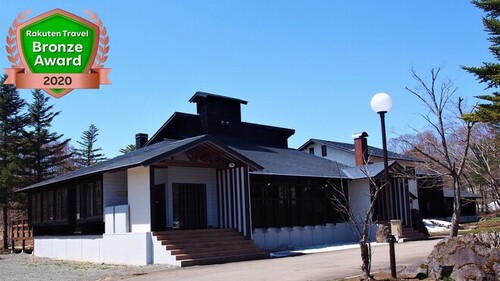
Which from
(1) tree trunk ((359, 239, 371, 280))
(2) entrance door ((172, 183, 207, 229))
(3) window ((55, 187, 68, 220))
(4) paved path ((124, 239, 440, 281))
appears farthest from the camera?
(3) window ((55, 187, 68, 220))

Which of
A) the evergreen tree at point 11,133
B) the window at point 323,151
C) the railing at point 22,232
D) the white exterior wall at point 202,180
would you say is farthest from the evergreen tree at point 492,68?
the evergreen tree at point 11,133

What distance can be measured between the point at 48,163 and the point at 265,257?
1159 inches

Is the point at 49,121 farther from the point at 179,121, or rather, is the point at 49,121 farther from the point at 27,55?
the point at 27,55

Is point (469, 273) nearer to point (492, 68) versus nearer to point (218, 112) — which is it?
point (492, 68)

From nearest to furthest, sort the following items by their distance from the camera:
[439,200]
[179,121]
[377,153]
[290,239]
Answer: [290,239] → [179,121] → [377,153] → [439,200]

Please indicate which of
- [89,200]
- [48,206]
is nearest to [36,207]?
[48,206]

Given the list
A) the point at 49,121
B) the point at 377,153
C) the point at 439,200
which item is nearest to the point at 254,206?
the point at 377,153

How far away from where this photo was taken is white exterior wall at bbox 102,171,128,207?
20969 millimetres

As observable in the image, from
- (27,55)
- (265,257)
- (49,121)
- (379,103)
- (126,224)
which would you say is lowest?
(265,257)

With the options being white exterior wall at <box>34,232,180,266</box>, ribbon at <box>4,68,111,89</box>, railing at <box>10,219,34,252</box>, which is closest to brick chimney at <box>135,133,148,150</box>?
railing at <box>10,219,34,252</box>

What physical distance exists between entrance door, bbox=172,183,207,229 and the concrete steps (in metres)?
1.77

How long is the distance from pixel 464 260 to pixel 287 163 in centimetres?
1667

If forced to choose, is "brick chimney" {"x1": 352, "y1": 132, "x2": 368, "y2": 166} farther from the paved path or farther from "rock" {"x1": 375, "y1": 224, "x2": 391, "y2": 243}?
the paved path

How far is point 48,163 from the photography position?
43.2 meters
